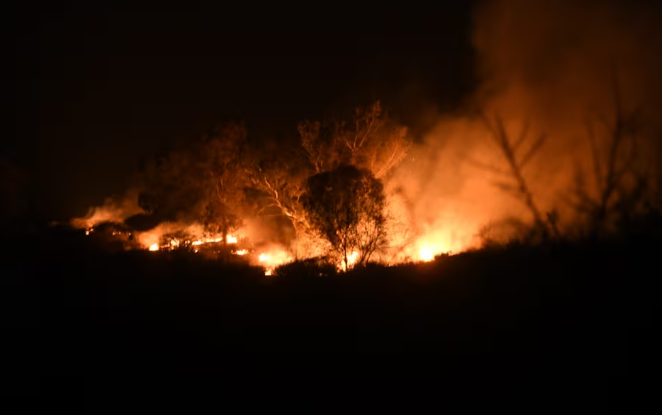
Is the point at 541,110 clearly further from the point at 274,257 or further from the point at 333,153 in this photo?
the point at 274,257

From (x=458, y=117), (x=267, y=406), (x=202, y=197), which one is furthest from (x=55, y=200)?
(x=267, y=406)

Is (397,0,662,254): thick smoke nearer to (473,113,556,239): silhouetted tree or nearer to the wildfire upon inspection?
(473,113,556,239): silhouetted tree

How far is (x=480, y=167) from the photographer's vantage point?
1155 centimetres

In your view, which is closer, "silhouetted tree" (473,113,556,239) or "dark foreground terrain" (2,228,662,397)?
"dark foreground terrain" (2,228,662,397)

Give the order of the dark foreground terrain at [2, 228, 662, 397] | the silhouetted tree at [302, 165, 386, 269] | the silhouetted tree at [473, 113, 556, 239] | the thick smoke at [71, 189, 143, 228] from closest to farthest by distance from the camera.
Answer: the dark foreground terrain at [2, 228, 662, 397] → the silhouetted tree at [302, 165, 386, 269] → the silhouetted tree at [473, 113, 556, 239] → the thick smoke at [71, 189, 143, 228]

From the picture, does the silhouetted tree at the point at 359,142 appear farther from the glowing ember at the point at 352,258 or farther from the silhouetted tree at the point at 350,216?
the glowing ember at the point at 352,258

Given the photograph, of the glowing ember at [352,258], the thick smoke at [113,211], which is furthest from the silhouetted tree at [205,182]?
the glowing ember at [352,258]

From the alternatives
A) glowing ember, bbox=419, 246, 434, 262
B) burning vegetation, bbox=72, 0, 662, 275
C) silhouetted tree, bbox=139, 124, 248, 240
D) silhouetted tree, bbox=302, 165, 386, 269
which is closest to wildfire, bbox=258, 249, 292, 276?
burning vegetation, bbox=72, 0, 662, 275

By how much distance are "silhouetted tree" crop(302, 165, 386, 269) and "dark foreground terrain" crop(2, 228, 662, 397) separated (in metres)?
1.49

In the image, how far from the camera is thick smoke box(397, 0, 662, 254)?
9.09 metres

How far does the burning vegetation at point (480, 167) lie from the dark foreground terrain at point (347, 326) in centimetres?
155

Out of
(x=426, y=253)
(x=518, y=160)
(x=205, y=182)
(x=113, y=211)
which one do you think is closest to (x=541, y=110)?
(x=518, y=160)

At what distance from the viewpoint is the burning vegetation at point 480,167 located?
9047mm

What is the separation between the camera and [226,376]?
4.62 meters
